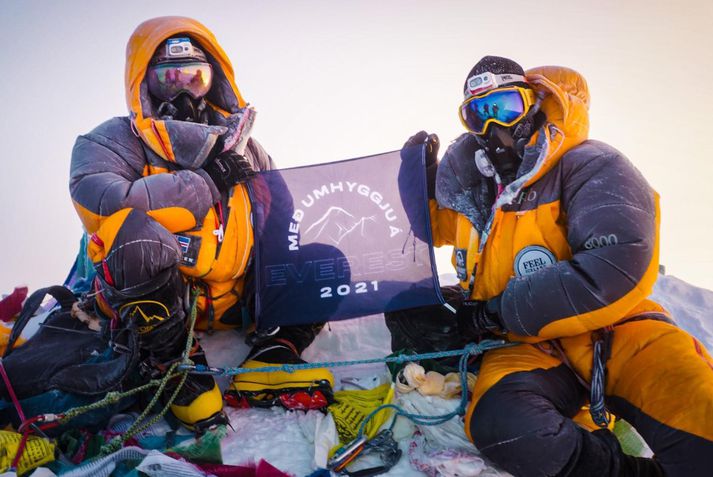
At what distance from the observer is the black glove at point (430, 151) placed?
3.01 m

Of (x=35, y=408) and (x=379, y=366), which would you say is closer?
(x=35, y=408)

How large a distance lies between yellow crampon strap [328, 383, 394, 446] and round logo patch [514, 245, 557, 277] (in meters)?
0.90

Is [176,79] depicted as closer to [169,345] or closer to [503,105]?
[169,345]

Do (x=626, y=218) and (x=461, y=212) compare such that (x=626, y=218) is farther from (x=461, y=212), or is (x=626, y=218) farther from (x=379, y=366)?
(x=379, y=366)

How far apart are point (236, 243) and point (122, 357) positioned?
872 mm

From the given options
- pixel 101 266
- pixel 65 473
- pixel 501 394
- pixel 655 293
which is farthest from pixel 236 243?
pixel 655 293

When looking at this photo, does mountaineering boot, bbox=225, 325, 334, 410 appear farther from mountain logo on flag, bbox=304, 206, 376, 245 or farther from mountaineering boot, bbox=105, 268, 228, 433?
mountain logo on flag, bbox=304, 206, 376, 245

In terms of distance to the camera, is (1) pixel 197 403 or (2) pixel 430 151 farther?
(2) pixel 430 151

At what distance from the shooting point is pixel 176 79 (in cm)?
285

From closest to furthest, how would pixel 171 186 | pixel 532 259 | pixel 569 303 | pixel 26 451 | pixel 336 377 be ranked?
pixel 26 451 < pixel 569 303 < pixel 532 259 < pixel 171 186 < pixel 336 377

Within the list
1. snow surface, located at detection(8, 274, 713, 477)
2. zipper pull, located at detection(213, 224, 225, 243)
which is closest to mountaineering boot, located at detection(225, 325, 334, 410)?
snow surface, located at detection(8, 274, 713, 477)

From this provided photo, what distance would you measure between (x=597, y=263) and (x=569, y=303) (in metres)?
0.20

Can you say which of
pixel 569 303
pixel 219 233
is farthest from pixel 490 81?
pixel 219 233

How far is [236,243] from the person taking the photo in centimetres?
288
